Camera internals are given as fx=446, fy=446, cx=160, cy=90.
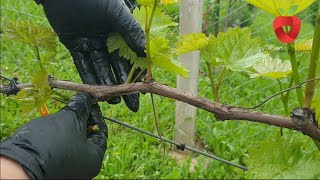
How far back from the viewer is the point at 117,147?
2.07 m

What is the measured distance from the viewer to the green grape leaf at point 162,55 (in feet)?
2.13

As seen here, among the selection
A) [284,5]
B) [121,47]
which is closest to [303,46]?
[284,5]

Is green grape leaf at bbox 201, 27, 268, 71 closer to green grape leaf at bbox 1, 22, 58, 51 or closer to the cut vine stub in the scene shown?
the cut vine stub

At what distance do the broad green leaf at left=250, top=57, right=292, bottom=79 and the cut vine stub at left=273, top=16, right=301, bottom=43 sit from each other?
11 centimetres

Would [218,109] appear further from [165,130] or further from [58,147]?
[165,130]

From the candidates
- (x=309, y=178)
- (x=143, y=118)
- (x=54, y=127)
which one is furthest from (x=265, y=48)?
(x=143, y=118)

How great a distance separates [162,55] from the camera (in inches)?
25.6

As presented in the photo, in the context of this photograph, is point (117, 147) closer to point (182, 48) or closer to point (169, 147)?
point (169, 147)

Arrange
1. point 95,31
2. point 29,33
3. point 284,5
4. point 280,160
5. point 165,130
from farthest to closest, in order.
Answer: point 165,130 → point 95,31 → point 29,33 → point 280,160 → point 284,5

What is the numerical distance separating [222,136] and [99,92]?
4.99 ft

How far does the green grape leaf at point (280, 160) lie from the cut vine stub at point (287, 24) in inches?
6.5

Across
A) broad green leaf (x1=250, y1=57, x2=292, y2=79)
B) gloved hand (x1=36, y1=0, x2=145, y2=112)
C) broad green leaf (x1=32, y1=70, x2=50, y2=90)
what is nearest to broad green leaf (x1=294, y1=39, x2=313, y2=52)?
broad green leaf (x1=250, y1=57, x2=292, y2=79)

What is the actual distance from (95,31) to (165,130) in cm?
144

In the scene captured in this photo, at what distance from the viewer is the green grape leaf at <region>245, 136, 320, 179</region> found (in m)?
0.63
